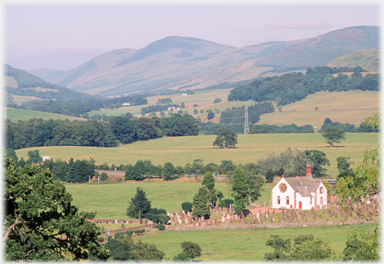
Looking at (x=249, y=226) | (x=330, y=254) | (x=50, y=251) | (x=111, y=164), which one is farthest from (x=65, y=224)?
(x=111, y=164)

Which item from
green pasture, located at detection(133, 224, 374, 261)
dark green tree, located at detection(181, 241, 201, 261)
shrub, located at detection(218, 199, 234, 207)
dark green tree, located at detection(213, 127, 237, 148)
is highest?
dark green tree, located at detection(213, 127, 237, 148)

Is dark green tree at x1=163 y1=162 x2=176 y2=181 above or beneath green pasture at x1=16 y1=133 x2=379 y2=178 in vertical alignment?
beneath

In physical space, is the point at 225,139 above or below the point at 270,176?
above

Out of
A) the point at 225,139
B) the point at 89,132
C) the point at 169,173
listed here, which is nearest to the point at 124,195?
the point at 169,173

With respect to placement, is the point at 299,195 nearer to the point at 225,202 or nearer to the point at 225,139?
the point at 225,202

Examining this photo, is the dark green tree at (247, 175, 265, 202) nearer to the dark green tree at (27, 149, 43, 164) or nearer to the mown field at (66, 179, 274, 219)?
the mown field at (66, 179, 274, 219)

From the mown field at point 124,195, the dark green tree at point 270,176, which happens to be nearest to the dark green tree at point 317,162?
the dark green tree at point 270,176

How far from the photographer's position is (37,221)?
813 inches

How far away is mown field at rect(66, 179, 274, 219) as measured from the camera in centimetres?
6975

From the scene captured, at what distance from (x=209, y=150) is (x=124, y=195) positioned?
162ft

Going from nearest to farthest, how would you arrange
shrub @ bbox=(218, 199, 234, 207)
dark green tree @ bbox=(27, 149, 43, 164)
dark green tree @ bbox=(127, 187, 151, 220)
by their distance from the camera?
dark green tree @ bbox=(127, 187, 151, 220), shrub @ bbox=(218, 199, 234, 207), dark green tree @ bbox=(27, 149, 43, 164)

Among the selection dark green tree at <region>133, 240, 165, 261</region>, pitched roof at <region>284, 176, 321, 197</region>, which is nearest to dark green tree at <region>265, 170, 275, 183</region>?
pitched roof at <region>284, 176, 321, 197</region>

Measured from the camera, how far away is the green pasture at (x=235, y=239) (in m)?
43.1

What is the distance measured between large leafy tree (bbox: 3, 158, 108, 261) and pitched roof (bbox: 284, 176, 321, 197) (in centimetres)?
4980
